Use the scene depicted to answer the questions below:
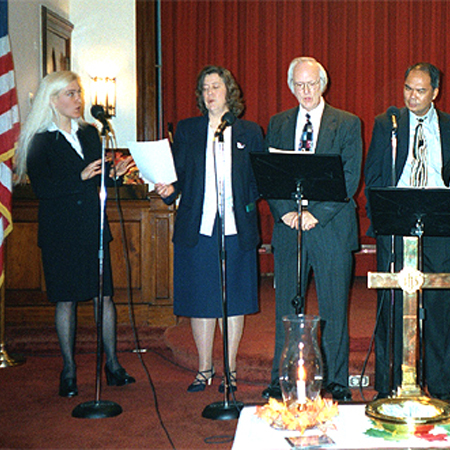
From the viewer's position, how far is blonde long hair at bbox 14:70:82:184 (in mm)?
3502

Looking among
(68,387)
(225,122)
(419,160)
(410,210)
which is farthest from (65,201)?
(410,210)

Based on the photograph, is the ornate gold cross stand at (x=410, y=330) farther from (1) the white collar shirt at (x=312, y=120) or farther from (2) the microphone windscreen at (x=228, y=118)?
(1) the white collar shirt at (x=312, y=120)

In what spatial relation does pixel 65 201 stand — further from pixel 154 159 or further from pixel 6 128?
pixel 6 128

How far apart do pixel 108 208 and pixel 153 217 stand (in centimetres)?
34

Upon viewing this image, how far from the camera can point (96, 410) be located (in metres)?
3.23

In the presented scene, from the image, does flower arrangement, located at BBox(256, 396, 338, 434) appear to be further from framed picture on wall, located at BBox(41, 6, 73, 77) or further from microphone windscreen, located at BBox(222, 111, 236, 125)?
framed picture on wall, located at BBox(41, 6, 73, 77)

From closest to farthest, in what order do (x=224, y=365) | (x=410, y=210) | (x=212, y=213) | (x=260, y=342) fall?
(x=410, y=210) → (x=224, y=365) → (x=212, y=213) → (x=260, y=342)

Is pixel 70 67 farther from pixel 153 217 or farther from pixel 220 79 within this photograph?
pixel 220 79

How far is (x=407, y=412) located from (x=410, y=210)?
0.75 metres

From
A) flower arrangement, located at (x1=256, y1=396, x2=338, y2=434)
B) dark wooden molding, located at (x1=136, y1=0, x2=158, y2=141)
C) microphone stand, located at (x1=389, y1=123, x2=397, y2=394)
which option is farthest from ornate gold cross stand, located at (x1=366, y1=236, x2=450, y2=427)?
dark wooden molding, located at (x1=136, y1=0, x2=158, y2=141)

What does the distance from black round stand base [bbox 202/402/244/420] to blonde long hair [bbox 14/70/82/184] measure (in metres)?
1.51

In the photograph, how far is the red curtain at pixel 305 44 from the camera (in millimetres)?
7328

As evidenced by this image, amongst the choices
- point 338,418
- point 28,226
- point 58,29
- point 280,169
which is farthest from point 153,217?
point 338,418

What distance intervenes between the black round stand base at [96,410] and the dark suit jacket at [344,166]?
3.77 ft
